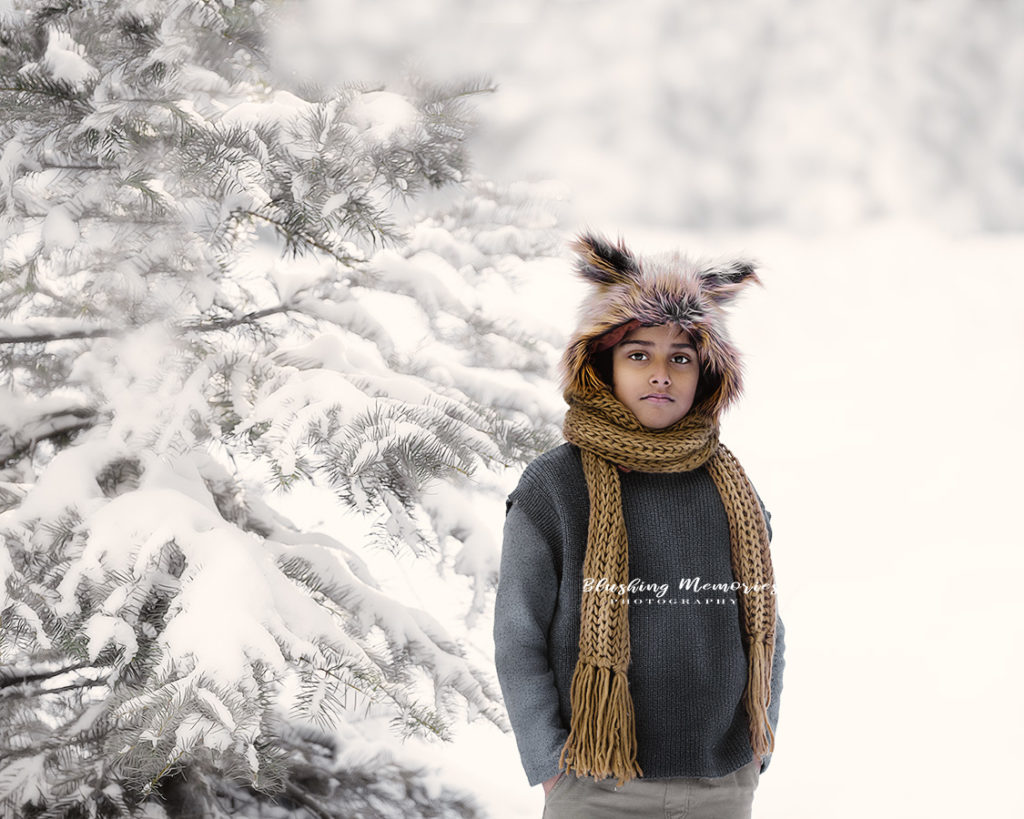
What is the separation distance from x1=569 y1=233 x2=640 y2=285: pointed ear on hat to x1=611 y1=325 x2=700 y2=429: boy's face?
7cm

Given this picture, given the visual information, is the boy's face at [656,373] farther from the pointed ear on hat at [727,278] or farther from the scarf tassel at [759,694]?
the scarf tassel at [759,694]

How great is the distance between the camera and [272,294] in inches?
61.9

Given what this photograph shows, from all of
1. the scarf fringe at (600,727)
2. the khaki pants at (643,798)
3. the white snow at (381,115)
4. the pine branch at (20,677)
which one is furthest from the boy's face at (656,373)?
the pine branch at (20,677)

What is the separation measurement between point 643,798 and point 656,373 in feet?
1.50

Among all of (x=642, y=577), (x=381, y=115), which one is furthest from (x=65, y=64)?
(x=642, y=577)

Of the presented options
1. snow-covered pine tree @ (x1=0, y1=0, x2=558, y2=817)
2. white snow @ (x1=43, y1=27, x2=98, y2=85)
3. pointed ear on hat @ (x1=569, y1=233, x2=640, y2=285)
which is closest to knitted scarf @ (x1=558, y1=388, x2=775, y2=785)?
pointed ear on hat @ (x1=569, y1=233, x2=640, y2=285)

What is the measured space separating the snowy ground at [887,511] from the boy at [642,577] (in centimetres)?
90

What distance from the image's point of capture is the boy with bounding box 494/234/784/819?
0.92m

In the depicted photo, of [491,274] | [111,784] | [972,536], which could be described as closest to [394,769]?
[111,784]

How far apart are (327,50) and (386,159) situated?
7.6 inches

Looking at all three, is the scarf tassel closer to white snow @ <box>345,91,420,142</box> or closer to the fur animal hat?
the fur animal hat

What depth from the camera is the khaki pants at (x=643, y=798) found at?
93 cm

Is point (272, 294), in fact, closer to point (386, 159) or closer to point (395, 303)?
point (395, 303)

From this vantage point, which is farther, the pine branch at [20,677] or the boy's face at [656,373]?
the pine branch at [20,677]
